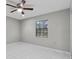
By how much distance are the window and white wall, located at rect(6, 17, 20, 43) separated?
245 centimetres

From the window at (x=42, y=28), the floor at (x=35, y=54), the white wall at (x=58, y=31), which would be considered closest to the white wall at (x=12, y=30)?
the white wall at (x=58, y=31)

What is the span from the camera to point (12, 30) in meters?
7.32

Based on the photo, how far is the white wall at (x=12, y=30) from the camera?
6987 mm

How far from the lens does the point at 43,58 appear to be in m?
3.14

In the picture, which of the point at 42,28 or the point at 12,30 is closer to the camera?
the point at 42,28

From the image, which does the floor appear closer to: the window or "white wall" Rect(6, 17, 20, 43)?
the window

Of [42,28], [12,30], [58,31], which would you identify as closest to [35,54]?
[58,31]

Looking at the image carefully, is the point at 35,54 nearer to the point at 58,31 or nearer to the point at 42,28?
the point at 58,31

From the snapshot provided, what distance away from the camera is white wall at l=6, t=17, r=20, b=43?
6.99 m

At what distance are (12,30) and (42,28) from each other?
10.1ft

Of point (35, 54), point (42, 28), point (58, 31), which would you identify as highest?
point (42, 28)

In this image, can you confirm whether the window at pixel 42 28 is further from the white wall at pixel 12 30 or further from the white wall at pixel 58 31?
the white wall at pixel 12 30

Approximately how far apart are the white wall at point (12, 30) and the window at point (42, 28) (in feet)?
8.03
